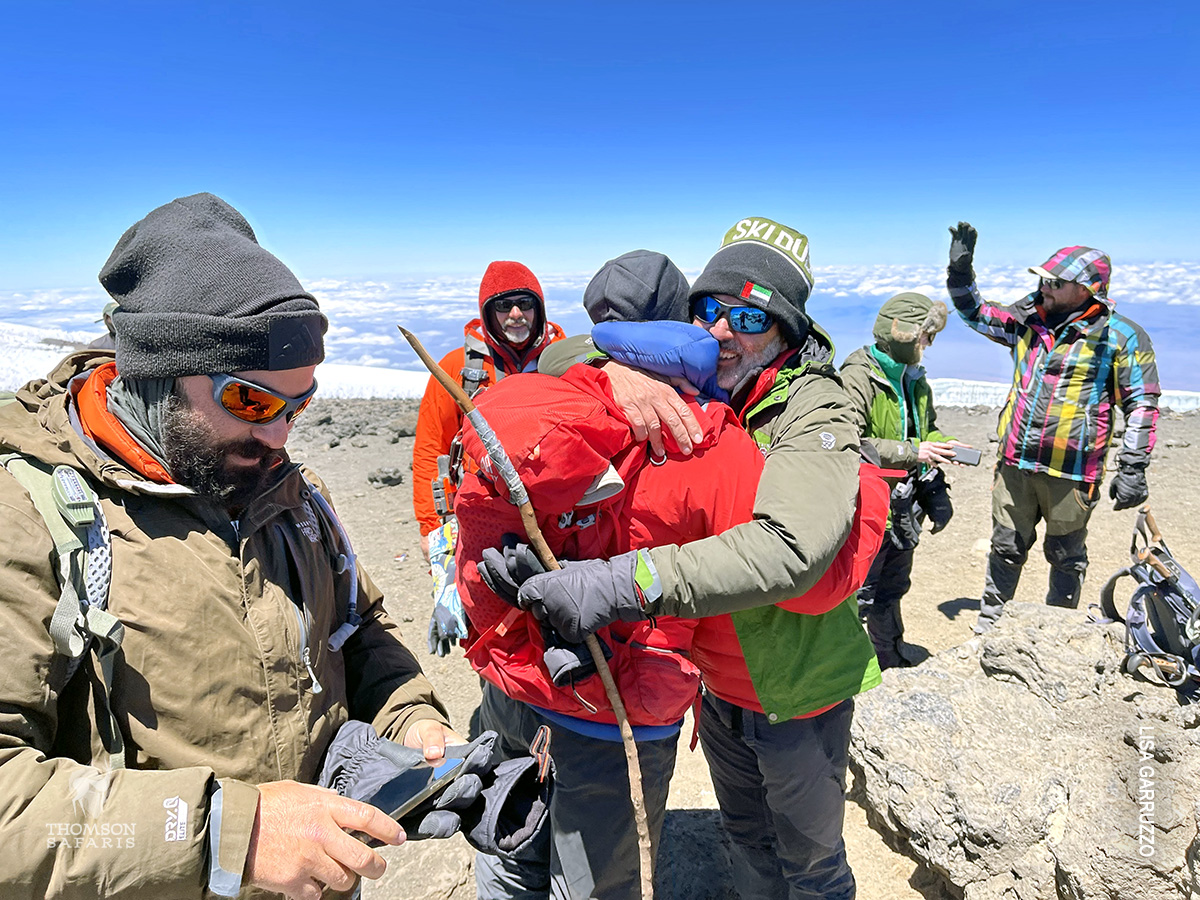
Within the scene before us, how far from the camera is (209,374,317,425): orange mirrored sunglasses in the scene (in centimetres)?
153

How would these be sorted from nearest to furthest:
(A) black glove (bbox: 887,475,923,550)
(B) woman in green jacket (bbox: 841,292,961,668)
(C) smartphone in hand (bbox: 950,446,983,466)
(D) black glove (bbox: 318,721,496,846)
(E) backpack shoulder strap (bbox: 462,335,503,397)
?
(D) black glove (bbox: 318,721,496,846) < (E) backpack shoulder strap (bbox: 462,335,503,397) < (C) smartphone in hand (bbox: 950,446,983,466) < (B) woman in green jacket (bbox: 841,292,961,668) < (A) black glove (bbox: 887,475,923,550)

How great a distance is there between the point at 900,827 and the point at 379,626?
270 centimetres

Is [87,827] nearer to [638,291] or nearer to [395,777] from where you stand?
[395,777]

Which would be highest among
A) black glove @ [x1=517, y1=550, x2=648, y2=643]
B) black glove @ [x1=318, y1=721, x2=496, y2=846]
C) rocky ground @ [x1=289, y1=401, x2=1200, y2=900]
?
black glove @ [x1=517, y1=550, x2=648, y2=643]

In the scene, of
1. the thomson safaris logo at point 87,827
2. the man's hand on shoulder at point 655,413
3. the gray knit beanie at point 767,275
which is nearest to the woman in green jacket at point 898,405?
the gray knit beanie at point 767,275

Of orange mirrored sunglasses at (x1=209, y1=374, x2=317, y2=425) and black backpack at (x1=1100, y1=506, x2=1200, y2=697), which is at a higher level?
orange mirrored sunglasses at (x1=209, y1=374, x2=317, y2=425)

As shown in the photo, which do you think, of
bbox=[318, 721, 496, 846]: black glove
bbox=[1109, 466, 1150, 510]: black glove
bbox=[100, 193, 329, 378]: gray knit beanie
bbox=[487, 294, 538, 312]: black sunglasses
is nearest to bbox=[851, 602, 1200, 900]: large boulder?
bbox=[1109, 466, 1150, 510]: black glove

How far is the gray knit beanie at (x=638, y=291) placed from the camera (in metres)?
2.58

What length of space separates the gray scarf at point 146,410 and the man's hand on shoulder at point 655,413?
1.08 meters

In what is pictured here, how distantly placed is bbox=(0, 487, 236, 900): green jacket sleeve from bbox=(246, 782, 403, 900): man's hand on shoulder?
53 mm

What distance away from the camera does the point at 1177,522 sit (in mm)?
8000

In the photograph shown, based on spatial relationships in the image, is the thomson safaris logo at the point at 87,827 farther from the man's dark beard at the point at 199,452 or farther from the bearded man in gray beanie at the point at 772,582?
the bearded man in gray beanie at the point at 772,582

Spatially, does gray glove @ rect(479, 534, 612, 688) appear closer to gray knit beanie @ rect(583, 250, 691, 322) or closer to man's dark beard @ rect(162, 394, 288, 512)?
man's dark beard @ rect(162, 394, 288, 512)

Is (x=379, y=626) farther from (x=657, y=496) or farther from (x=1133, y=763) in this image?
(x=1133, y=763)
